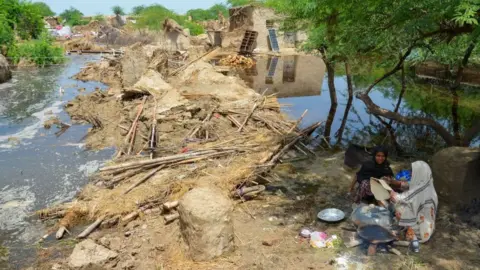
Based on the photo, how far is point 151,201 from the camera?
6664 millimetres

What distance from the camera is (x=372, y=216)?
527cm

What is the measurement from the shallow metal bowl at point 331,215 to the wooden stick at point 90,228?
353cm

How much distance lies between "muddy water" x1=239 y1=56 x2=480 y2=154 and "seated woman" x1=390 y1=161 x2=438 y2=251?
188 inches

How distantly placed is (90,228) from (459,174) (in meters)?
5.86

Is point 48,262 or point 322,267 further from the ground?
point 322,267

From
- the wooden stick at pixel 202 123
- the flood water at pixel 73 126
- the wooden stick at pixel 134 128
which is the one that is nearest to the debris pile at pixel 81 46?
the flood water at pixel 73 126

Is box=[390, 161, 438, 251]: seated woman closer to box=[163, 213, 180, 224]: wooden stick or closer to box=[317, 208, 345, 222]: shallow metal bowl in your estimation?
box=[317, 208, 345, 222]: shallow metal bowl

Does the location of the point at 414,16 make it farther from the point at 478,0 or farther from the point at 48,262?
the point at 48,262

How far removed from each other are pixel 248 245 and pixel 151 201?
6.92 ft

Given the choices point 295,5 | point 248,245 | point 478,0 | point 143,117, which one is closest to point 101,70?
point 143,117

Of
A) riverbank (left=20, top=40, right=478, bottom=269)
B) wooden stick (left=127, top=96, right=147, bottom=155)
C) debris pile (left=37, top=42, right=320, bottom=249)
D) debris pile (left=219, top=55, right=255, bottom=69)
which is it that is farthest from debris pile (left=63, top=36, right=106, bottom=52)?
wooden stick (left=127, top=96, right=147, bottom=155)

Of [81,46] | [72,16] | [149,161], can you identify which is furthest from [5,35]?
[72,16]

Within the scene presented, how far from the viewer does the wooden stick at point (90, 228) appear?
19.5ft

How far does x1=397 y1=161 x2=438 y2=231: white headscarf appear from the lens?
505cm
